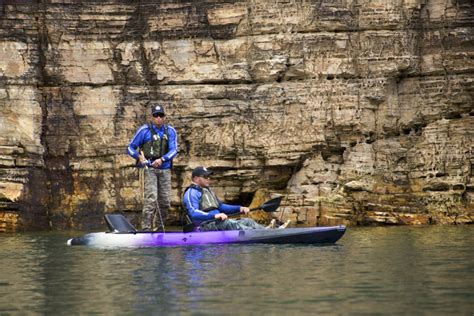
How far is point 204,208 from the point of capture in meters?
18.1

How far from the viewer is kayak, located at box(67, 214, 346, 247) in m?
17.6

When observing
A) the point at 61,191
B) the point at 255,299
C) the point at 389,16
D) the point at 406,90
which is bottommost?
the point at 255,299

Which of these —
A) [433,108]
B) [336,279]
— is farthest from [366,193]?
[336,279]

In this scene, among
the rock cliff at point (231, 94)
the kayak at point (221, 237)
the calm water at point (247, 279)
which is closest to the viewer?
the calm water at point (247, 279)

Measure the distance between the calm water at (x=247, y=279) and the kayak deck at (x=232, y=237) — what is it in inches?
13.9

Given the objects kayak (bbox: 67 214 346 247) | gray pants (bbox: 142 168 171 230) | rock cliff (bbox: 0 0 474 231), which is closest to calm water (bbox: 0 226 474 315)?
kayak (bbox: 67 214 346 247)

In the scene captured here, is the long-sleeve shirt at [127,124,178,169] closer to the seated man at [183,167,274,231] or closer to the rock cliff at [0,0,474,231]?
the seated man at [183,167,274,231]

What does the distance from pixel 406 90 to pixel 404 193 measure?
2.76 m

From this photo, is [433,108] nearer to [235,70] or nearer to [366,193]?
[366,193]

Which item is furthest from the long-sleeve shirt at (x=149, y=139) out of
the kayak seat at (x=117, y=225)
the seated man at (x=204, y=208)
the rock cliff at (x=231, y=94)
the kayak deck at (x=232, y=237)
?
the rock cliff at (x=231, y=94)

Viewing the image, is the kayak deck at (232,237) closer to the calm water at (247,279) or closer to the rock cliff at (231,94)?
the calm water at (247,279)

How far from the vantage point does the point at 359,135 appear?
25.4 m

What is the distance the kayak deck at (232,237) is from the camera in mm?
17641

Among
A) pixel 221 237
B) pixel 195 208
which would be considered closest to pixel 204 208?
pixel 195 208
